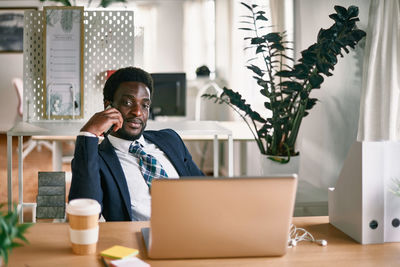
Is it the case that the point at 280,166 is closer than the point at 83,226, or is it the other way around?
the point at 83,226

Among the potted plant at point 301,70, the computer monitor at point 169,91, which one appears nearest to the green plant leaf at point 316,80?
the potted plant at point 301,70

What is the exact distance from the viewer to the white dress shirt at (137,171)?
1.63 m

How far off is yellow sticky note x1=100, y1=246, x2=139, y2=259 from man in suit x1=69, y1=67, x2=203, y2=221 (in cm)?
44

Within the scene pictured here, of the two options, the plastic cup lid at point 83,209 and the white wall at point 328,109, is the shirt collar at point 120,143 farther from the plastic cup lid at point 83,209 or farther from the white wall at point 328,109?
the white wall at point 328,109

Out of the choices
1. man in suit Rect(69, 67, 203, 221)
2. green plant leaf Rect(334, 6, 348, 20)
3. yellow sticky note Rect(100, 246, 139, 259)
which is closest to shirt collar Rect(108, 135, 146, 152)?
man in suit Rect(69, 67, 203, 221)

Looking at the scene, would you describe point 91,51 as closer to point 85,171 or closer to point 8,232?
point 85,171

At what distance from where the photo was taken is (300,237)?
48.7 inches

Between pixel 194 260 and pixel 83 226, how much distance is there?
269mm

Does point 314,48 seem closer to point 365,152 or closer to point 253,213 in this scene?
point 365,152

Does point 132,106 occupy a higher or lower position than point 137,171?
higher

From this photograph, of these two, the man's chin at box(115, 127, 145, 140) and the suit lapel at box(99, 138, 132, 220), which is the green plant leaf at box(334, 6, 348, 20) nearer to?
the man's chin at box(115, 127, 145, 140)

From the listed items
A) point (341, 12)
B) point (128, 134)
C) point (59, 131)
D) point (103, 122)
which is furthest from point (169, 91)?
point (103, 122)

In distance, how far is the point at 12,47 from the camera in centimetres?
753

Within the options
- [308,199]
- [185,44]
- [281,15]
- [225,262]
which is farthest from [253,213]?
[185,44]
